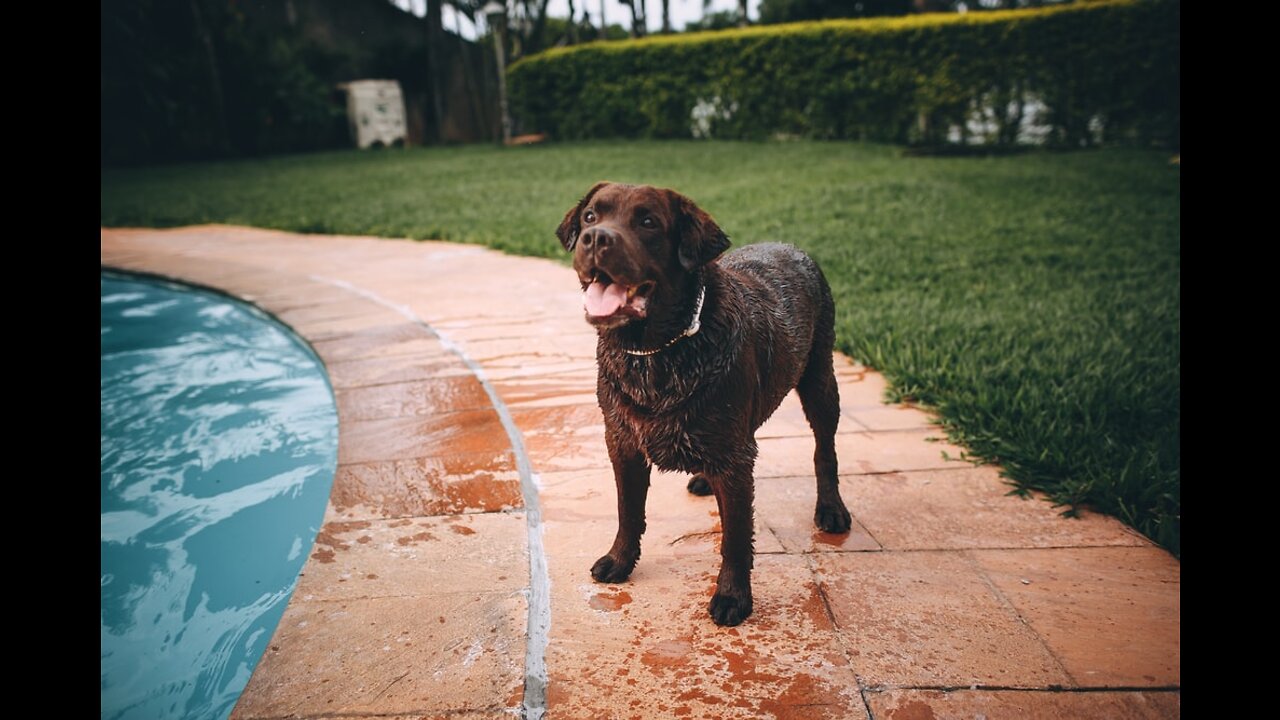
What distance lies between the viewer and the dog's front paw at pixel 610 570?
2471mm

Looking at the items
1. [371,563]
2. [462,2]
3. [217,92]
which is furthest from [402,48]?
[371,563]

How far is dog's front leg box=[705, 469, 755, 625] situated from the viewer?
7.45 feet

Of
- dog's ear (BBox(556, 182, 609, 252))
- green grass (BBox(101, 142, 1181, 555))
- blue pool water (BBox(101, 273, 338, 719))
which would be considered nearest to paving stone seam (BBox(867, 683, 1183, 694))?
green grass (BBox(101, 142, 1181, 555))

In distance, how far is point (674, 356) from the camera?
2252 mm

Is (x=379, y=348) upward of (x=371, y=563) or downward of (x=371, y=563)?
upward

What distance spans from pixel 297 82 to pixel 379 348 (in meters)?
20.3

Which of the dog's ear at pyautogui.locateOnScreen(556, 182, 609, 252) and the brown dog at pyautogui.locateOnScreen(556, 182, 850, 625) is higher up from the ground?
the dog's ear at pyautogui.locateOnScreen(556, 182, 609, 252)

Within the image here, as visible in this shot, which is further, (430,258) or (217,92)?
(217,92)

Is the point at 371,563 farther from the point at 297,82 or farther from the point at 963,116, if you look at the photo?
the point at 297,82

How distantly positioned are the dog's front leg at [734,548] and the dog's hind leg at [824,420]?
0.62 metres

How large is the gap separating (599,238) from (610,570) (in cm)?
111

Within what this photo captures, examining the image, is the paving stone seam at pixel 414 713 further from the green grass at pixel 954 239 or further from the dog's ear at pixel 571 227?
the green grass at pixel 954 239

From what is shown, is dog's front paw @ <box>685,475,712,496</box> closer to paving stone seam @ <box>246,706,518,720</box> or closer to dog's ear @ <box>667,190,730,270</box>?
dog's ear @ <box>667,190,730,270</box>
